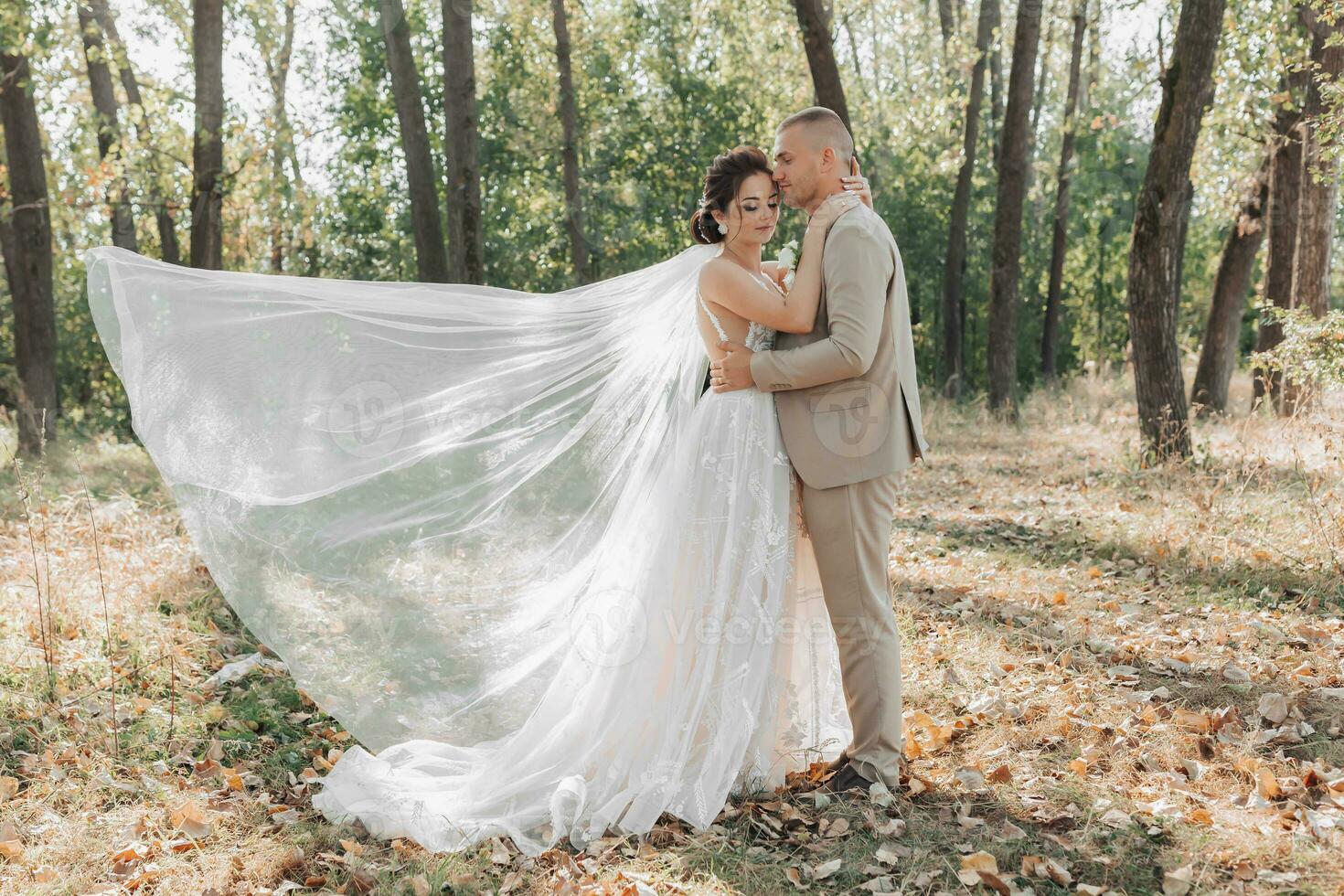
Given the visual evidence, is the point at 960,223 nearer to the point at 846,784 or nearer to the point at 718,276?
the point at 718,276

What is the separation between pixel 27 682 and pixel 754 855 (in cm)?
366

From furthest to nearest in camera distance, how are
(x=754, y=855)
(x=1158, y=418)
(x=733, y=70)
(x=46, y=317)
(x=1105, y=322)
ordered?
(x=1105, y=322), (x=733, y=70), (x=46, y=317), (x=1158, y=418), (x=754, y=855)

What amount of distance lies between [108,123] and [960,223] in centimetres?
1360

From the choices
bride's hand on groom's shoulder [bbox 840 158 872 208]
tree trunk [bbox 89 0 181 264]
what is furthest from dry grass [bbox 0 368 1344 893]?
tree trunk [bbox 89 0 181 264]

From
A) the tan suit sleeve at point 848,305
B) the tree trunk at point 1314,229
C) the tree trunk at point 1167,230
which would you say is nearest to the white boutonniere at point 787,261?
the tan suit sleeve at point 848,305

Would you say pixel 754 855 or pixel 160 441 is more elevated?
pixel 160 441

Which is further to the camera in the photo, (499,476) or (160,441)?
(499,476)

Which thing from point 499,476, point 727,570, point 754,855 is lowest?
point 754,855

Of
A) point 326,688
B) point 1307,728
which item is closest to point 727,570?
point 326,688

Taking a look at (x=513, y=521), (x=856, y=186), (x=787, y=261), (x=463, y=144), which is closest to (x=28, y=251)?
(x=463, y=144)

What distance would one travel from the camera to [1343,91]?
6.54 meters

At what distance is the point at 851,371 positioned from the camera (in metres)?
4.02

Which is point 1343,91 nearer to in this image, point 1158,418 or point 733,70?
point 1158,418

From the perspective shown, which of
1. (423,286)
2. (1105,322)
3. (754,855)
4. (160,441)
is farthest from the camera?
(1105,322)
